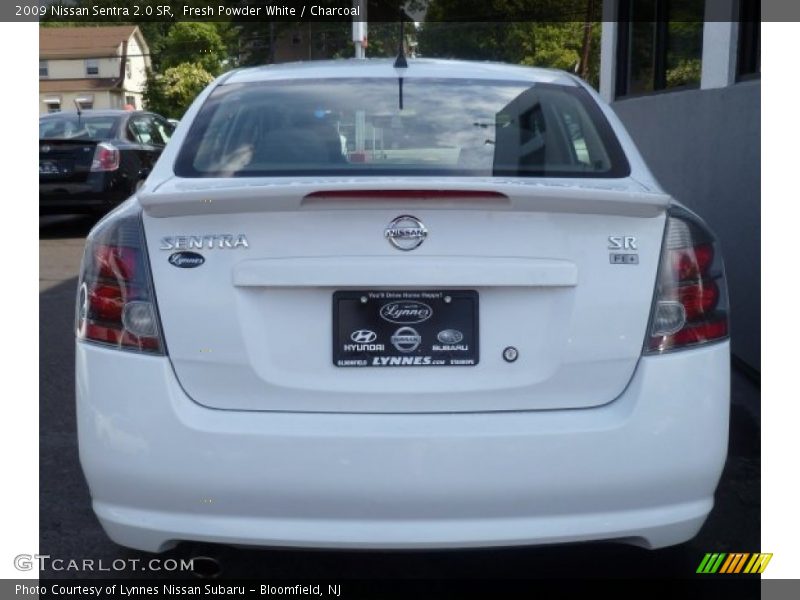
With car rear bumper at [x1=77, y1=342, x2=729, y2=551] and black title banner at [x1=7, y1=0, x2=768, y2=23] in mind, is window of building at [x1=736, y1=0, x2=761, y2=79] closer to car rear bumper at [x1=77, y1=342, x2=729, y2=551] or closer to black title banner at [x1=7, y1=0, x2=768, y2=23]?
car rear bumper at [x1=77, y1=342, x2=729, y2=551]

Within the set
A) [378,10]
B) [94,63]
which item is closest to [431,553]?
[378,10]

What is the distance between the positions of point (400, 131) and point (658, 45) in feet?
23.6

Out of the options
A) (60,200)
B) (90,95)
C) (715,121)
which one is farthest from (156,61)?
(715,121)

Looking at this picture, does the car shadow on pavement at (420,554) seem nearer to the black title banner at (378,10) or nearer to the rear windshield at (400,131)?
the rear windshield at (400,131)

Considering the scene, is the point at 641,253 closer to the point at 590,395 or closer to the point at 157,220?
the point at 590,395

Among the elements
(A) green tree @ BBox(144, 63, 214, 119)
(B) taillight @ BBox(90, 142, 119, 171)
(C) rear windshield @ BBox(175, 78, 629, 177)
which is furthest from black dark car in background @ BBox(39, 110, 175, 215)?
(A) green tree @ BBox(144, 63, 214, 119)

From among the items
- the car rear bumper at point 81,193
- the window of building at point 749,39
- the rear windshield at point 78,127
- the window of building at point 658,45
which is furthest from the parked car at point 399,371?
the rear windshield at point 78,127

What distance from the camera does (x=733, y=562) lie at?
357 centimetres

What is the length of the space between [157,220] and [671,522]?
1.65 m

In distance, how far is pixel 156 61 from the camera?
59438 millimetres

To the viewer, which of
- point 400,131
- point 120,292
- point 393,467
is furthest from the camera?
point 400,131

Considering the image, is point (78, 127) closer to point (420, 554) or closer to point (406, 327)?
point (420, 554)

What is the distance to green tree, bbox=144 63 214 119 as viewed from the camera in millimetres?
46812

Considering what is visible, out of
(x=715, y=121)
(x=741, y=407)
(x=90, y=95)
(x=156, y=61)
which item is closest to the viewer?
(x=741, y=407)
